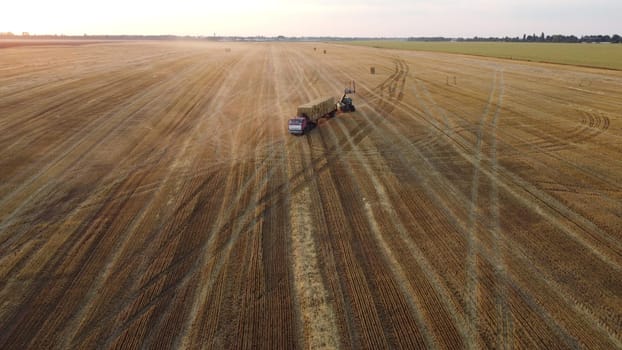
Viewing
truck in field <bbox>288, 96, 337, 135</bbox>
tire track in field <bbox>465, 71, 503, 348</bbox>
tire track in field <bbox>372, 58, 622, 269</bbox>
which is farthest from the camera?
truck in field <bbox>288, 96, 337, 135</bbox>

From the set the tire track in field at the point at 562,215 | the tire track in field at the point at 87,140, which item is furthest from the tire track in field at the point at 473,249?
the tire track in field at the point at 87,140

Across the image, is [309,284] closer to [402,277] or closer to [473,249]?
[402,277]

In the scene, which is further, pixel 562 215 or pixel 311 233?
pixel 562 215

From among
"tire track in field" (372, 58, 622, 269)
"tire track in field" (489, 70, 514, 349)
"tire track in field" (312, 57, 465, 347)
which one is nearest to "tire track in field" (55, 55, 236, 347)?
"tire track in field" (312, 57, 465, 347)

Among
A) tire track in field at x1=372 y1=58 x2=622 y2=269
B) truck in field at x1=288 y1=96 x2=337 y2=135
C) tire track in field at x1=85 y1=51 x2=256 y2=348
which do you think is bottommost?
tire track in field at x1=85 y1=51 x2=256 y2=348

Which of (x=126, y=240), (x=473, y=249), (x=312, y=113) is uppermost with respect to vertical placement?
(x=312, y=113)

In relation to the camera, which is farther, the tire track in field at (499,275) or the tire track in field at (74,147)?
the tire track in field at (74,147)

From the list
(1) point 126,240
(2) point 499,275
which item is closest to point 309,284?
(2) point 499,275

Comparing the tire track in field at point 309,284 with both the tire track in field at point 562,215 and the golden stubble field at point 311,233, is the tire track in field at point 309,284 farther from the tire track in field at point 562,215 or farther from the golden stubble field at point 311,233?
the tire track in field at point 562,215

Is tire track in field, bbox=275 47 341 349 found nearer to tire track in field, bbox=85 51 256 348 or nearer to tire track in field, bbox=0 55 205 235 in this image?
tire track in field, bbox=85 51 256 348
